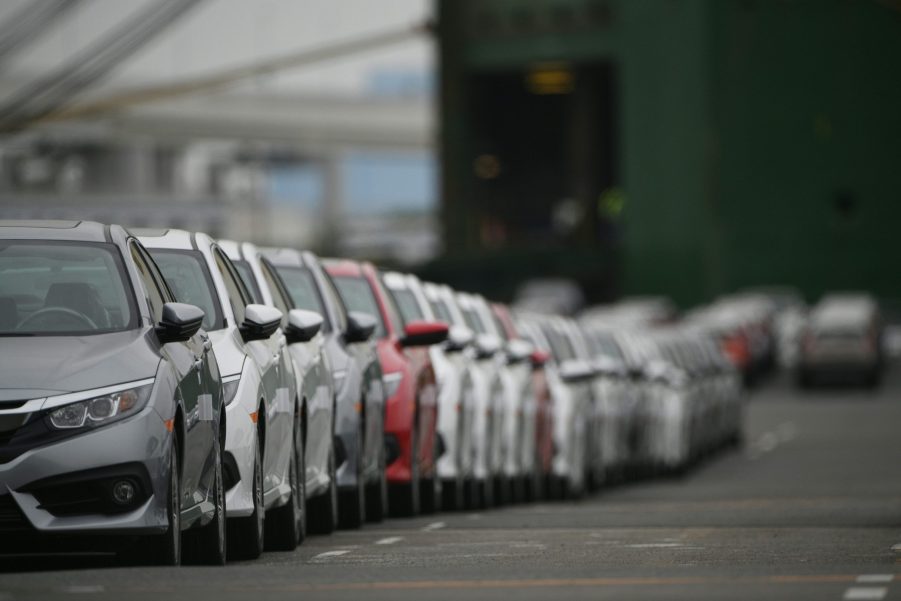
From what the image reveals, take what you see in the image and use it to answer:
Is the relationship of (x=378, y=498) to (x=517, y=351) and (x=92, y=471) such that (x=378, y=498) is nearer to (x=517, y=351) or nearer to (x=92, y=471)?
(x=517, y=351)

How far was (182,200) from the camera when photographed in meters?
121

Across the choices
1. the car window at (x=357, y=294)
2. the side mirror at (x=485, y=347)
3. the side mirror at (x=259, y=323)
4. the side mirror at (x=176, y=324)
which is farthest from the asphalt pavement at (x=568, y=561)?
the car window at (x=357, y=294)

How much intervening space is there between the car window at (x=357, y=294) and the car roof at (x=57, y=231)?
19.3 ft

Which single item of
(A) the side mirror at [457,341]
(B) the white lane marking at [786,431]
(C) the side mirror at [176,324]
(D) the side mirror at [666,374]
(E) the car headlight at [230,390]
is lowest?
(B) the white lane marking at [786,431]

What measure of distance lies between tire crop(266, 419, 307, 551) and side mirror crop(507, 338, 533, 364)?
8251 mm

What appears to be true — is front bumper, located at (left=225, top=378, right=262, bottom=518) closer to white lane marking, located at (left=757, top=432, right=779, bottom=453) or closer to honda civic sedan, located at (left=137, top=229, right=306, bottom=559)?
honda civic sedan, located at (left=137, top=229, right=306, bottom=559)

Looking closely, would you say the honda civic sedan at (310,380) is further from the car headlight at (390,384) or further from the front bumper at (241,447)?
the car headlight at (390,384)

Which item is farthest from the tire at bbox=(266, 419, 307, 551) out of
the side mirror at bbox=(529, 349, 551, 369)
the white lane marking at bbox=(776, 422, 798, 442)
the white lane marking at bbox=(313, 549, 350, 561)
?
the white lane marking at bbox=(776, 422, 798, 442)

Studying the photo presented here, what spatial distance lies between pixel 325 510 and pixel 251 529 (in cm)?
262

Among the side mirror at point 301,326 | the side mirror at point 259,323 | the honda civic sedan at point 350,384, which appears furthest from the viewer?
the honda civic sedan at point 350,384

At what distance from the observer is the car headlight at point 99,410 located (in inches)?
387

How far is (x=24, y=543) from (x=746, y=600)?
317 cm

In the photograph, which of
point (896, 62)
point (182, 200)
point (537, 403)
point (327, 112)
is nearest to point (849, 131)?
point (896, 62)

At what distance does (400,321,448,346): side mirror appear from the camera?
1642 cm
